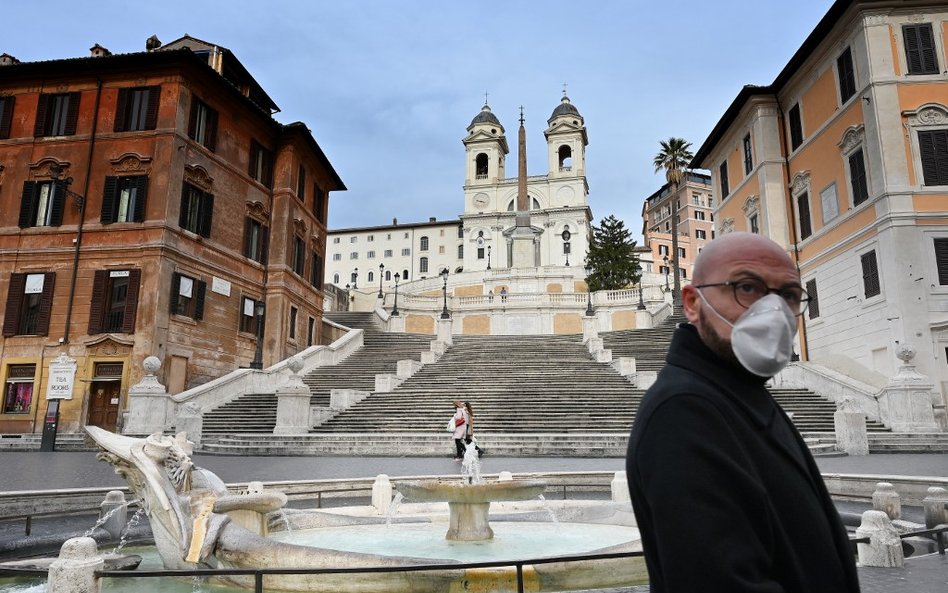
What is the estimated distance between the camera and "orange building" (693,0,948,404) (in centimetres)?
2212

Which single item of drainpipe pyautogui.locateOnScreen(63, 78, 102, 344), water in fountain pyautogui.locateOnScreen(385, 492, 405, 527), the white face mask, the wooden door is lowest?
water in fountain pyautogui.locateOnScreen(385, 492, 405, 527)

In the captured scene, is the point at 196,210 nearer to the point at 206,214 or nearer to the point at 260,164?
the point at 206,214

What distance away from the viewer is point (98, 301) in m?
25.7

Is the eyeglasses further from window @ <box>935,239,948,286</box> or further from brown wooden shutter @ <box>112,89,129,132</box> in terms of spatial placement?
brown wooden shutter @ <box>112,89,129,132</box>

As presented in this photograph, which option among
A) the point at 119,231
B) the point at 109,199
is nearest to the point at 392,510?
the point at 119,231

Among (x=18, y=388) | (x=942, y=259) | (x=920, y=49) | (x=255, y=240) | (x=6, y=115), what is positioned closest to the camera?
(x=942, y=259)

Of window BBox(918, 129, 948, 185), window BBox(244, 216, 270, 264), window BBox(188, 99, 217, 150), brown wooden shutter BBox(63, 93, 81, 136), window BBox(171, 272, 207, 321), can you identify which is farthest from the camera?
window BBox(244, 216, 270, 264)

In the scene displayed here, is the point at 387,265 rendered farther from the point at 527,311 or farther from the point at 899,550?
the point at 899,550

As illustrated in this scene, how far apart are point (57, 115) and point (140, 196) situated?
605 centimetres

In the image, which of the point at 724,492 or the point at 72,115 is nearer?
the point at 724,492

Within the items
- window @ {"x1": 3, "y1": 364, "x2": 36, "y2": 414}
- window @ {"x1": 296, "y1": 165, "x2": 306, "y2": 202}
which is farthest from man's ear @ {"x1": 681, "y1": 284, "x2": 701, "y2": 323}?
window @ {"x1": 296, "y1": 165, "x2": 306, "y2": 202}

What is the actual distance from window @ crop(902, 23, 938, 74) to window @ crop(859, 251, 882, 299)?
23.2 ft

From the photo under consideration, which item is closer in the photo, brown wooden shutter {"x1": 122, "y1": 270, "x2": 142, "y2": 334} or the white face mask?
the white face mask

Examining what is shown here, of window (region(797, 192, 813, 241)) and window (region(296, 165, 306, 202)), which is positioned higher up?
window (region(296, 165, 306, 202))
